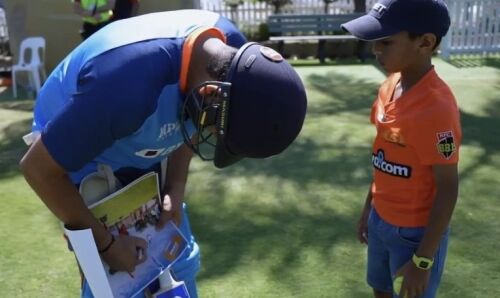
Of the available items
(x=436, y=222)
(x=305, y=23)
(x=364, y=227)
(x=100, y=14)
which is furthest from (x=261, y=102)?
(x=305, y=23)

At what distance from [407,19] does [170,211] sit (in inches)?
39.4

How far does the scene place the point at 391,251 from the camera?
2.18m

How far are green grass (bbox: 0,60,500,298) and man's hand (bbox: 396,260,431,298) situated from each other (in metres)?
1.04

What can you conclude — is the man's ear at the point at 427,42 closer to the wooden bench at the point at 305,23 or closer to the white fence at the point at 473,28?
the white fence at the point at 473,28

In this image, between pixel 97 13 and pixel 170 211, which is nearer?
pixel 170 211

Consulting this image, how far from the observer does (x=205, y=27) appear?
151cm

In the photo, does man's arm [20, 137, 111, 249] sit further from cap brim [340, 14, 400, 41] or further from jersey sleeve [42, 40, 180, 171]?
cap brim [340, 14, 400, 41]

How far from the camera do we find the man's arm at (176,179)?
1.91 metres

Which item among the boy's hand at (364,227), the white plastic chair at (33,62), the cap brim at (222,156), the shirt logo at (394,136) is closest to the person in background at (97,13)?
the white plastic chair at (33,62)

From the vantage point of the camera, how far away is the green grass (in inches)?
125

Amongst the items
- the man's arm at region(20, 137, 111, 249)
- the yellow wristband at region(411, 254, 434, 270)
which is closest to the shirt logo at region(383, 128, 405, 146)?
the yellow wristband at region(411, 254, 434, 270)

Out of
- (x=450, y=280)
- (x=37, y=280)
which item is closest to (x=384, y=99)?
(x=450, y=280)

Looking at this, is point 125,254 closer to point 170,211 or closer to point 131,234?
point 131,234

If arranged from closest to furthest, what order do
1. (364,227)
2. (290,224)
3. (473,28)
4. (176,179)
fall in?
1. (176,179)
2. (364,227)
3. (290,224)
4. (473,28)
